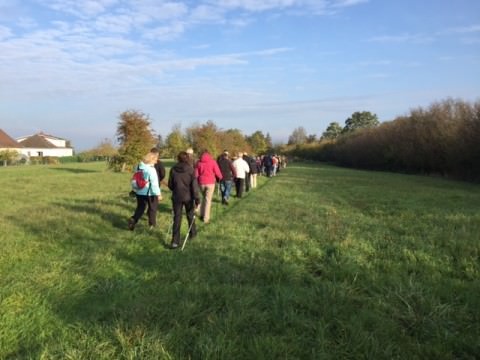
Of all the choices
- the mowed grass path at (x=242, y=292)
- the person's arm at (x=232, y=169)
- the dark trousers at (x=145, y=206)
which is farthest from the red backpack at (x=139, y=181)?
the person's arm at (x=232, y=169)

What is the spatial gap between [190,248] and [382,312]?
13.6ft

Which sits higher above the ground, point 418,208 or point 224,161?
point 224,161

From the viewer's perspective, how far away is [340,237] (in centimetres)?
866

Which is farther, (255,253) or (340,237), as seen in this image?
(340,237)

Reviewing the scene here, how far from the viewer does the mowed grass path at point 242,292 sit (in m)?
4.03

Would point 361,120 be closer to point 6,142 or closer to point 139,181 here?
point 6,142

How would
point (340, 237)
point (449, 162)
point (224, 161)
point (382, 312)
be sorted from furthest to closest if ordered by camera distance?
point (449, 162) < point (224, 161) < point (340, 237) < point (382, 312)

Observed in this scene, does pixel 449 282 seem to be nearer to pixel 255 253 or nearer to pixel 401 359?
pixel 401 359

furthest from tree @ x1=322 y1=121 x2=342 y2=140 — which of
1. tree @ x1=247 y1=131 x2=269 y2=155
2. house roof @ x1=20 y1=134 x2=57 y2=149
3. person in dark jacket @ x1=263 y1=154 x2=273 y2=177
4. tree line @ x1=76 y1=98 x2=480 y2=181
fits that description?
person in dark jacket @ x1=263 y1=154 x2=273 y2=177

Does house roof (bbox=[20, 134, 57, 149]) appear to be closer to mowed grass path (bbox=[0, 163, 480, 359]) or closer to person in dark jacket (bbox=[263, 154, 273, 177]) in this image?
person in dark jacket (bbox=[263, 154, 273, 177])

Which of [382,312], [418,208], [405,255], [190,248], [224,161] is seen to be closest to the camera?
[382,312]

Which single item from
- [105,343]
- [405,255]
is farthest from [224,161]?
[105,343]

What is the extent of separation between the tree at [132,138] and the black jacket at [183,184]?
29480mm

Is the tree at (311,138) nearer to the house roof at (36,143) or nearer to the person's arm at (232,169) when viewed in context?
the house roof at (36,143)
